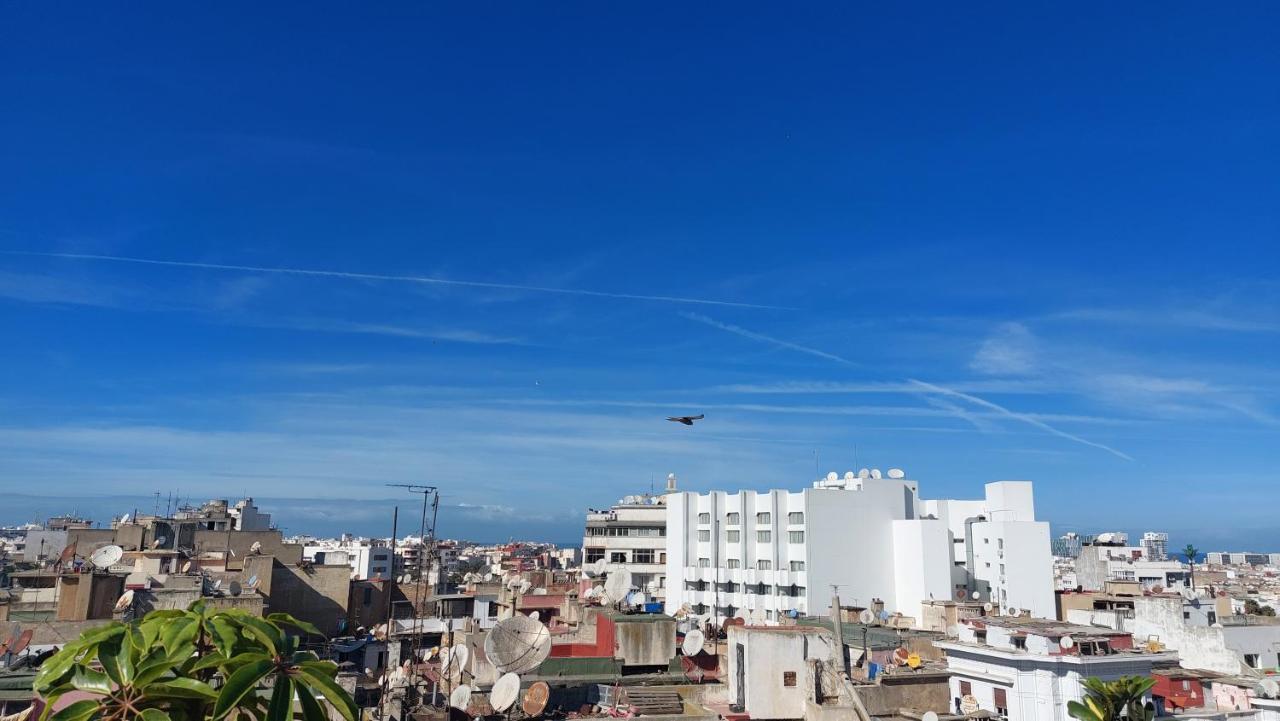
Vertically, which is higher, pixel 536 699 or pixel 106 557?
pixel 106 557

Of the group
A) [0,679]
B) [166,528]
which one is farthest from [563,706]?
[166,528]

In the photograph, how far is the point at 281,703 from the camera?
7281 mm

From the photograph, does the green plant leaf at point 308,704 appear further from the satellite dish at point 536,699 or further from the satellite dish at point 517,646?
the satellite dish at point 517,646

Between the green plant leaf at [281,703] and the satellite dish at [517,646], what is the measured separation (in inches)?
711

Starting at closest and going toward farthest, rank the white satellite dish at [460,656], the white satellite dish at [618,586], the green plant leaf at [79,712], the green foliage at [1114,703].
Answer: the green plant leaf at [79,712]
the green foliage at [1114,703]
the white satellite dish at [460,656]
the white satellite dish at [618,586]

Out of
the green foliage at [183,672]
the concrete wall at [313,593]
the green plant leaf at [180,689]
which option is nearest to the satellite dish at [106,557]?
the concrete wall at [313,593]

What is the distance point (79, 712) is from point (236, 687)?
1427mm

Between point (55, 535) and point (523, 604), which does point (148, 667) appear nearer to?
point (523, 604)

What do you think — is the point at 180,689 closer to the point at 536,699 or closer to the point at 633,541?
the point at 536,699

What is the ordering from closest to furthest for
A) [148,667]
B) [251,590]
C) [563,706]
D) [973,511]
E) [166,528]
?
1. [148,667]
2. [563,706]
3. [251,590]
4. [166,528]
5. [973,511]

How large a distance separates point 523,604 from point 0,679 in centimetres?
3099

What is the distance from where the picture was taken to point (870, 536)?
77.4 meters

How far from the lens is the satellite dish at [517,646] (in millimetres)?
24812

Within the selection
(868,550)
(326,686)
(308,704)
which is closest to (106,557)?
(308,704)
